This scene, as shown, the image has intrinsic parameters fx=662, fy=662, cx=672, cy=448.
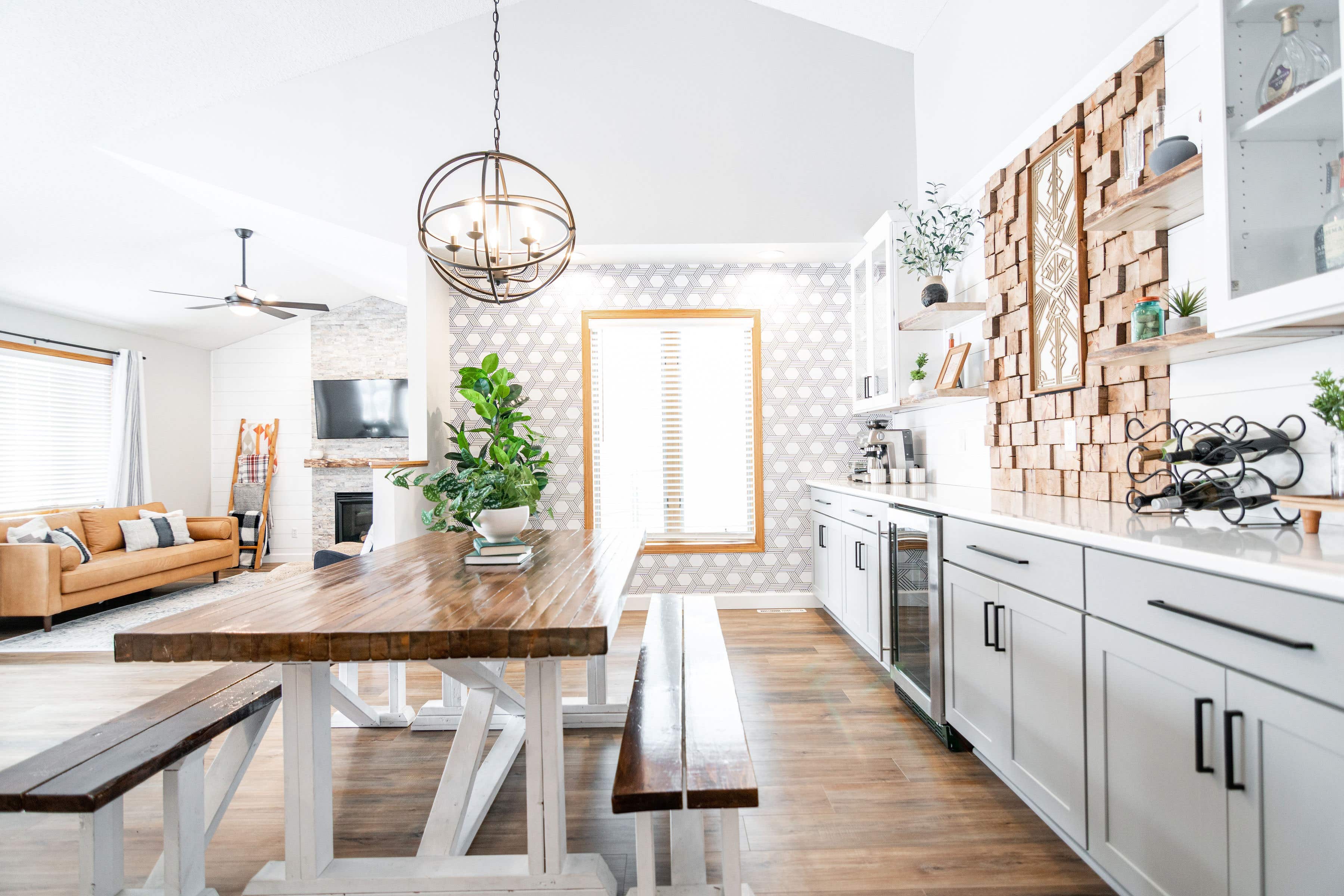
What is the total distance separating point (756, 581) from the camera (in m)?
4.86

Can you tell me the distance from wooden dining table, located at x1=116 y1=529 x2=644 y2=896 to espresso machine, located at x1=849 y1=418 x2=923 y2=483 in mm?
2518

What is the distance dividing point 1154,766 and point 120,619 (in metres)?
6.23

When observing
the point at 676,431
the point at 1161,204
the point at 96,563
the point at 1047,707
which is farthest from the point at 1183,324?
the point at 96,563

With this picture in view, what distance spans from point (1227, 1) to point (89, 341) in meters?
8.26

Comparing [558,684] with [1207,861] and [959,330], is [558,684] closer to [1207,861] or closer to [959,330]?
[1207,861]

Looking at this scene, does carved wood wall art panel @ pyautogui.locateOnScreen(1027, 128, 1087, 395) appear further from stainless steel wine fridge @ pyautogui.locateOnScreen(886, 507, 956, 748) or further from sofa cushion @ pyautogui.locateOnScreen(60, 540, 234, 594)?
sofa cushion @ pyautogui.locateOnScreen(60, 540, 234, 594)

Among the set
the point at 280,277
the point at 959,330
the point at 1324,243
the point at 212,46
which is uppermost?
the point at 212,46

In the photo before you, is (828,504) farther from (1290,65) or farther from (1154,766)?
(1290,65)

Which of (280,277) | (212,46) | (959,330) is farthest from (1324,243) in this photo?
(280,277)

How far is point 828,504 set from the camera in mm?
4301

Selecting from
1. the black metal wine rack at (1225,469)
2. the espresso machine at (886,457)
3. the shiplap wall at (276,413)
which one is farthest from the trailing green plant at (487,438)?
the shiplap wall at (276,413)

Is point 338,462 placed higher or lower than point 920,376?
lower

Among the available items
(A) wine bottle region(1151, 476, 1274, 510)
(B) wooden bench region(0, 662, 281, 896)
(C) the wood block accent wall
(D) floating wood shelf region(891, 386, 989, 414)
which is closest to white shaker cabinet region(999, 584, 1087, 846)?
(A) wine bottle region(1151, 476, 1274, 510)

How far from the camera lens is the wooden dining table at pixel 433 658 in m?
1.36
